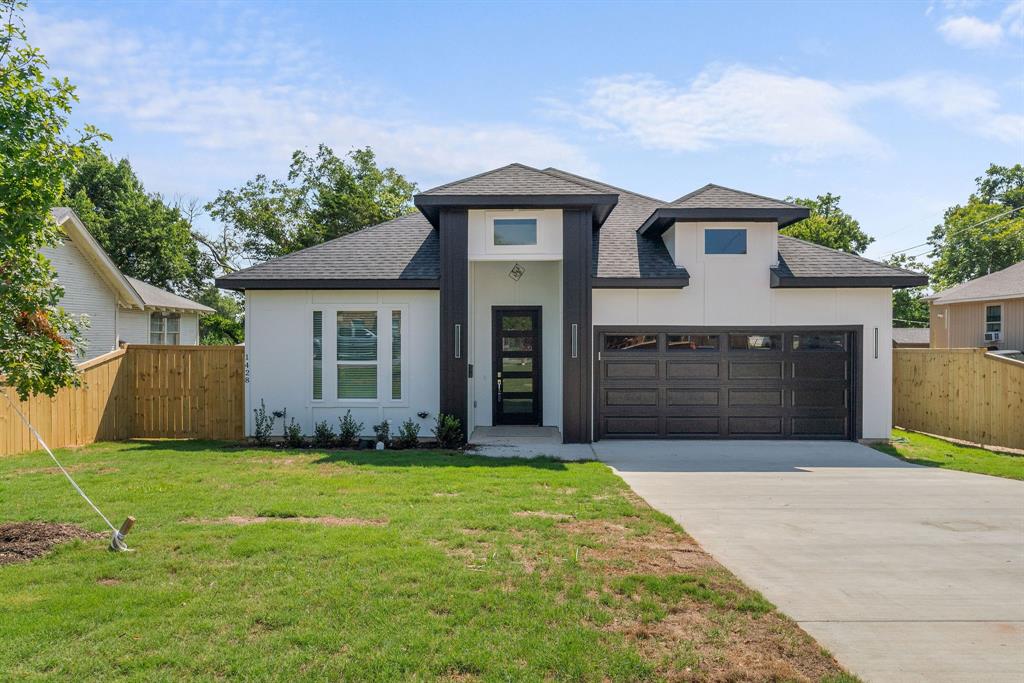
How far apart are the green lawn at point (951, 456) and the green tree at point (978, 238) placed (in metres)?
26.8

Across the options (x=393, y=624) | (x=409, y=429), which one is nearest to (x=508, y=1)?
(x=409, y=429)

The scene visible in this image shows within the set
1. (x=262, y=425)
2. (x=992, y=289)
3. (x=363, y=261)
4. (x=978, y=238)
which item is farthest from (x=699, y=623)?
(x=978, y=238)

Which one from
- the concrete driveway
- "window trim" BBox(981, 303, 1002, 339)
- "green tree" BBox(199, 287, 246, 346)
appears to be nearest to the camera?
the concrete driveway

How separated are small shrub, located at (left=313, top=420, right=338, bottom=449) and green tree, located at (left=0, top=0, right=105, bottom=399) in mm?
6432

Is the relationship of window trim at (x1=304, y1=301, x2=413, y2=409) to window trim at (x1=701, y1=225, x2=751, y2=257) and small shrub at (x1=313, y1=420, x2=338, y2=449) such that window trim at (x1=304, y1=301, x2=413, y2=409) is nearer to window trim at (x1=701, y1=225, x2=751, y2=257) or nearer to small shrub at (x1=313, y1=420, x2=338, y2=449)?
small shrub at (x1=313, y1=420, x2=338, y2=449)

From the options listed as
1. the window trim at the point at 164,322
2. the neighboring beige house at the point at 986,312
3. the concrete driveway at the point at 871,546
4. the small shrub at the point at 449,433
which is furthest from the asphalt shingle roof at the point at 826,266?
the window trim at the point at 164,322

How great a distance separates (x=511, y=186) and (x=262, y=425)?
20.5 ft

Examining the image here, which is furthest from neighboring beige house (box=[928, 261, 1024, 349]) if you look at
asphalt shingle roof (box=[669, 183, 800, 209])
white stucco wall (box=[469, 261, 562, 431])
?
white stucco wall (box=[469, 261, 562, 431])

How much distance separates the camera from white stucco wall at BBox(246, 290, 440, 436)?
1243 centimetres

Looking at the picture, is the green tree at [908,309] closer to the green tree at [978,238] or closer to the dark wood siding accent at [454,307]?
the green tree at [978,238]

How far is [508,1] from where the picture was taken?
1169 cm

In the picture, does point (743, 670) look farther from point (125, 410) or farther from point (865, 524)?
point (125, 410)

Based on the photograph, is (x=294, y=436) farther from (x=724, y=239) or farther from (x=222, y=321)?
(x=222, y=321)

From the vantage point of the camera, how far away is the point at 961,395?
44.0 feet
